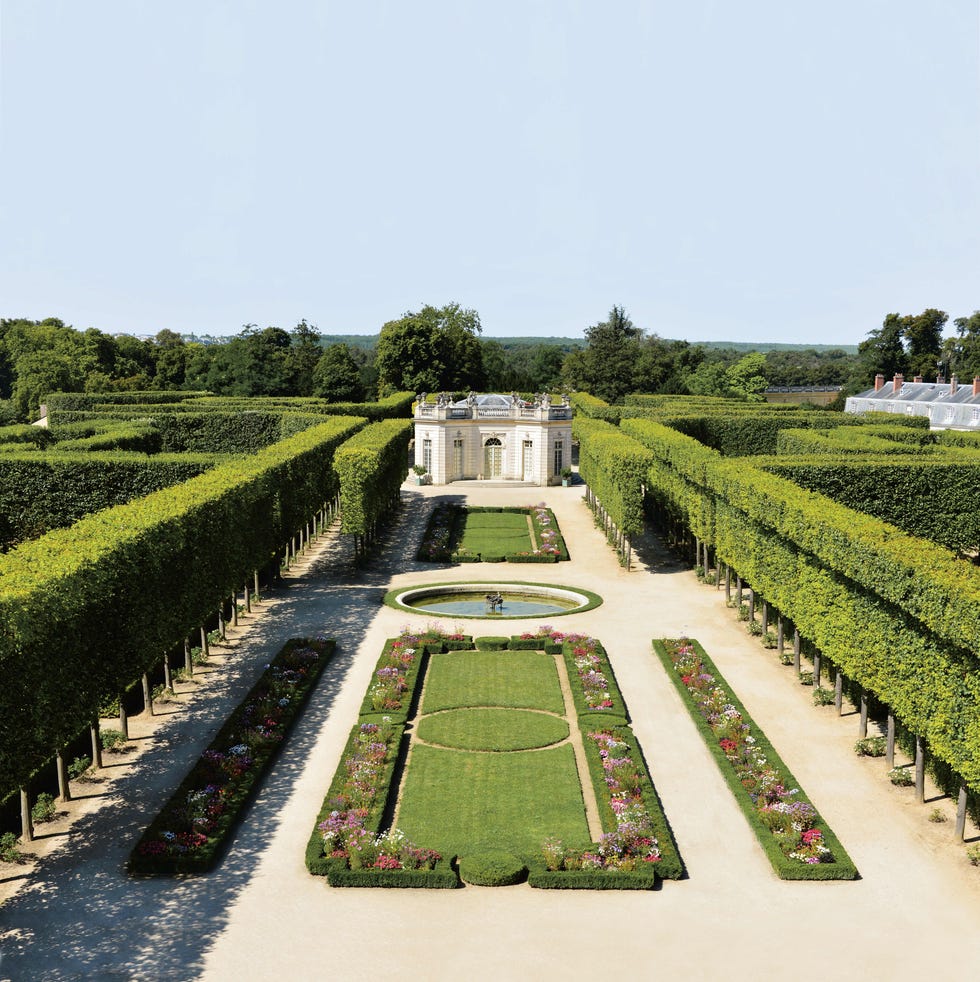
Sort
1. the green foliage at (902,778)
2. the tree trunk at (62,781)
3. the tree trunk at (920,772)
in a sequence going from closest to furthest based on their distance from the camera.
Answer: the tree trunk at (62,781) → the tree trunk at (920,772) → the green foliage at (902,778)

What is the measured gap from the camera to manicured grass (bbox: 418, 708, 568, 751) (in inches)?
985

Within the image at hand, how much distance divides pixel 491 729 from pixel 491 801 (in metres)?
4.23

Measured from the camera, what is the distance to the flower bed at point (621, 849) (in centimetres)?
1842

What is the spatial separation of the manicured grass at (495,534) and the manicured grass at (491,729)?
20235 mm

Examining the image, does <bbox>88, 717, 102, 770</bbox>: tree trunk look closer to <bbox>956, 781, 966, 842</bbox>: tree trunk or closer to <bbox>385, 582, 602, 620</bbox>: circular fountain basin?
<bbox>385, 582, 602, 620</bbox>: circular fountain basin

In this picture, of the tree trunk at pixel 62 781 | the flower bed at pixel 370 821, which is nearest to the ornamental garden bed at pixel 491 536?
the flower bed at pixel 370 821

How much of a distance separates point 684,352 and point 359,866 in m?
140

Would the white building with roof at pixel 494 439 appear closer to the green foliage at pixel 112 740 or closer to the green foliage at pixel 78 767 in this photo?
the green foliage at pixel 112 740

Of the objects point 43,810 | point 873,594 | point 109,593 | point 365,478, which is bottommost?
point 43,810

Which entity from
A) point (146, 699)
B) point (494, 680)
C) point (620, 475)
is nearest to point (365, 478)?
point (620, 475)

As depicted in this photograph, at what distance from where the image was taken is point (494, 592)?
40656 millimetres

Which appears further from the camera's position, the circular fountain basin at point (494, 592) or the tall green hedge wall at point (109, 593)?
the circular fountain basin at point (494, 592)

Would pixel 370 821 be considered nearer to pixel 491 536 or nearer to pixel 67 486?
pixel 67 486

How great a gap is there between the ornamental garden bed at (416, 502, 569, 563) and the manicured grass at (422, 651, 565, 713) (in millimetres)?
13686
